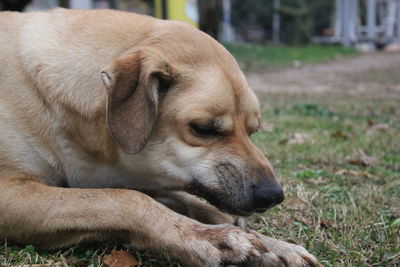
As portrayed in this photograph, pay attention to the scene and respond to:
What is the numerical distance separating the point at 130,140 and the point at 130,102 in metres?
0.17

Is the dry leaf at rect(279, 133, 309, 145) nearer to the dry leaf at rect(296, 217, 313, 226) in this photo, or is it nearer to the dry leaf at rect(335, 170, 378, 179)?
→ the dry leaf at rect(335, 170, 378, 179)

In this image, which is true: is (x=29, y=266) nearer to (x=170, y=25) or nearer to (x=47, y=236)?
(x=47, y=236)

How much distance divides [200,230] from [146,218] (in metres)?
0.24

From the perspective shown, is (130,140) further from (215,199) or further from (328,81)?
(328,81)

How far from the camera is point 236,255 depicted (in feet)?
7.31

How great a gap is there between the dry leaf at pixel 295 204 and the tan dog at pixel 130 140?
0.60m

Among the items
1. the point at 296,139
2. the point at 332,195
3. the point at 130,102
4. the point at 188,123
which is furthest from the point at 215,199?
the point at 296,139

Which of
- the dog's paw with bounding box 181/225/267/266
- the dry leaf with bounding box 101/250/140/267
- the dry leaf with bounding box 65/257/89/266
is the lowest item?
the dry leaf with bounding box 65/257/89/266

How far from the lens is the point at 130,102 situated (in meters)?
2.53

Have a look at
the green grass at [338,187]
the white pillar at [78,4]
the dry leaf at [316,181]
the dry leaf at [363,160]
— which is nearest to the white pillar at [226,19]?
the white pillar at [78,4]

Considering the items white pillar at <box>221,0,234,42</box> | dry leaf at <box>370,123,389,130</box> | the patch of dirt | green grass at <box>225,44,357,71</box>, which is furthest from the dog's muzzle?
white pillar at <box>221,0,234,42</box>

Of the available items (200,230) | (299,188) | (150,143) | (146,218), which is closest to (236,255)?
(200,230)

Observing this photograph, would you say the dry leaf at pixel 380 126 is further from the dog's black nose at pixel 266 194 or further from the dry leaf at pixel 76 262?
the dry leaf at pixel 76 262

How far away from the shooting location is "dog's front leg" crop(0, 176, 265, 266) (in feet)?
7.42
